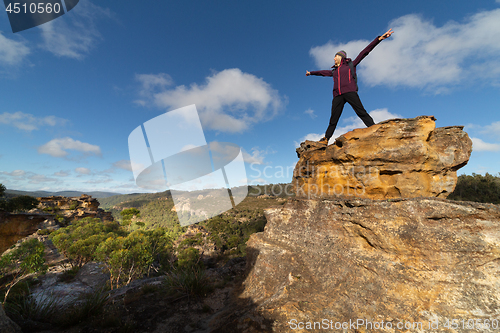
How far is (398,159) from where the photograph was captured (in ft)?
A: 16.9

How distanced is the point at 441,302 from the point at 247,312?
14.1ft

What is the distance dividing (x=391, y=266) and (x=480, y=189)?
23.8 meters

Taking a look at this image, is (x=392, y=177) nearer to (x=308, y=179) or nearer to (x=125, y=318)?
(x=308, y=179)

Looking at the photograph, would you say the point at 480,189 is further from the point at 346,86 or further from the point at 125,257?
the point at 125,257

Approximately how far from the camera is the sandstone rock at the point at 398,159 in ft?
16.2

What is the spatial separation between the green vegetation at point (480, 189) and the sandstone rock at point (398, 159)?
1956 centimetres

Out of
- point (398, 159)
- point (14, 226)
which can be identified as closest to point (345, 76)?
point (398, 159)

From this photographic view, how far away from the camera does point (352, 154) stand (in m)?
5.68

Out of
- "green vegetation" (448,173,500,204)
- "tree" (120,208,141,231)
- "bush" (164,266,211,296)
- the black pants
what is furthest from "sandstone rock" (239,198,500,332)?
"tree" (120,208,141,231)

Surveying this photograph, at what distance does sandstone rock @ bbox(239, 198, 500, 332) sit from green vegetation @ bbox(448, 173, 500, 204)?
20.9m

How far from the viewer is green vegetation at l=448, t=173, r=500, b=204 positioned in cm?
1703

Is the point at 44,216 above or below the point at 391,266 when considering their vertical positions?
above

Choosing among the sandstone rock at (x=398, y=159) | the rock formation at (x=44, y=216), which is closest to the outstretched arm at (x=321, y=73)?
the sandstone rock at (x=398, y=159)

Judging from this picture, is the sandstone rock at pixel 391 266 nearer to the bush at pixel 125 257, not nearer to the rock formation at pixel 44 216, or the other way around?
the rock formation at pixel 44 216
